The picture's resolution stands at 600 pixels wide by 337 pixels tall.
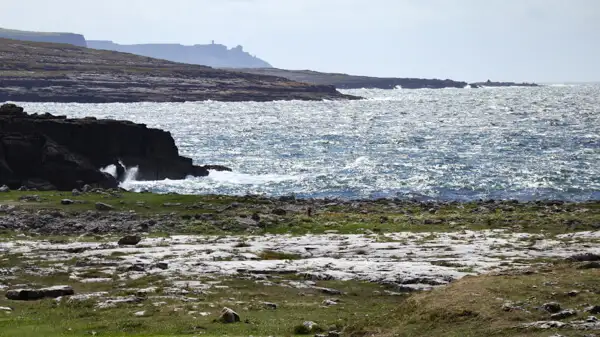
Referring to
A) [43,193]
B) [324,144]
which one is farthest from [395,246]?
[324,144]

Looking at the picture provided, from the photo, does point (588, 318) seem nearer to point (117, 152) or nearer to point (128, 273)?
point (128, 273)

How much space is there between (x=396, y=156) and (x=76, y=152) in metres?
43.1

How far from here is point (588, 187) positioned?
71.2m

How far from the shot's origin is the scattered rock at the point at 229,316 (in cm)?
2342

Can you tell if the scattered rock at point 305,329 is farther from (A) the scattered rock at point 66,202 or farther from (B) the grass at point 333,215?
(A) the scattered rock at point 66,202

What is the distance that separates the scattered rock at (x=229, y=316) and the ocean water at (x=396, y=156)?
4430 cm

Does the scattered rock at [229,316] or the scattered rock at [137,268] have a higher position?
the scattered rock at [229,316]

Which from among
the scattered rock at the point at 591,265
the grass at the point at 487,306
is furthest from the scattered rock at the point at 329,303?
the scattered rock at the point at 591,265

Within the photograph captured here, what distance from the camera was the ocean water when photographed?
71.4 metres

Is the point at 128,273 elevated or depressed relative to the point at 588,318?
depressed

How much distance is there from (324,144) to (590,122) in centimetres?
6295

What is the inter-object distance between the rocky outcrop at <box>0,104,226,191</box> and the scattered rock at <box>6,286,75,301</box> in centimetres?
3483

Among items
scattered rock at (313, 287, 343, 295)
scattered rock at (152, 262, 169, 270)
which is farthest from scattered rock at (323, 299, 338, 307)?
scattered rock at (152, 262, 169, 270)

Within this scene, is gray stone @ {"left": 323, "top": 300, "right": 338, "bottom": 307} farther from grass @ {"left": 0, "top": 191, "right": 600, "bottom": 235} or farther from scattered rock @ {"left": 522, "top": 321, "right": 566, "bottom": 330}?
grass @ {"left": 0, "top": 191, "right": 600, "bottom": 235}
